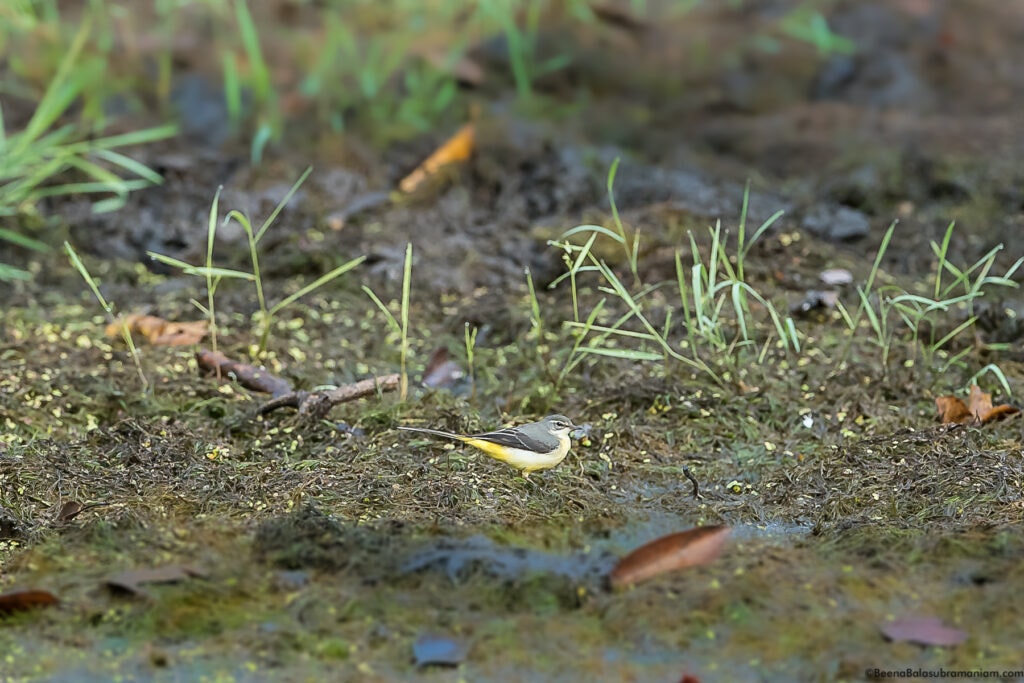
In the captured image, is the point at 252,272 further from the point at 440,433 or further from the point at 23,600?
the point at 23,600

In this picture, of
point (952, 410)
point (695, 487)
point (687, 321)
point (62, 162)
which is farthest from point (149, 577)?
point (62, 162)

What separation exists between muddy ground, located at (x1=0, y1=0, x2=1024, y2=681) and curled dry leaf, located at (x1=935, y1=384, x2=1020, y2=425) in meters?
0.08

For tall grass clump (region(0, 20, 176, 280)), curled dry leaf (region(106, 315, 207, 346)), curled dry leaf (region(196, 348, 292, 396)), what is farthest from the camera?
tall grass clump (region(0, 20, 176, 280))

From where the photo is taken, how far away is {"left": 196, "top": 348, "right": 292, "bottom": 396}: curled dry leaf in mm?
3590

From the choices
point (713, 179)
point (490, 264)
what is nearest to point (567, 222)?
point (490, 264)

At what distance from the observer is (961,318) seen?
13.0ft

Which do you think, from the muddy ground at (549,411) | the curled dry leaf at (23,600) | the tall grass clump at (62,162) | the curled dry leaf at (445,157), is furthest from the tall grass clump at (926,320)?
the tall grass clump at (62,162)

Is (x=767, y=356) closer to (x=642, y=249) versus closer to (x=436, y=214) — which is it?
(x=642, y=249)

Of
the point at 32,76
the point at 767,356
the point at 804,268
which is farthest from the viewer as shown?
the point at 32,76

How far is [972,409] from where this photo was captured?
11.0ft

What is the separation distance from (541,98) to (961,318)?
244 centimetres

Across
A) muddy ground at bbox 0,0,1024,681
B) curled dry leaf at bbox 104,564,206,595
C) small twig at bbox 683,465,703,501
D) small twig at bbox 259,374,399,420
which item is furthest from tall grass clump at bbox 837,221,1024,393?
curled dry leaf at bbox 104,564,206,595

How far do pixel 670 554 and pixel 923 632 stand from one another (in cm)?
50

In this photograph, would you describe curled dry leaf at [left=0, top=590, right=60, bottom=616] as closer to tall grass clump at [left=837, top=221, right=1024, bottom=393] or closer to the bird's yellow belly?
the bird's yellow belly
